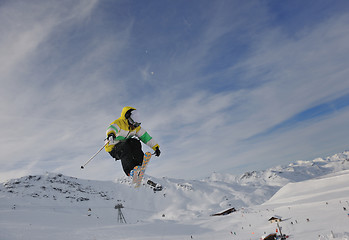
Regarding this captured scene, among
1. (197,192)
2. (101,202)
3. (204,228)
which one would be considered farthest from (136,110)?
(197,192)

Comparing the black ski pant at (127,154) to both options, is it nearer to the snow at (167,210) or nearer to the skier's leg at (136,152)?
the skier's leg at (136,152)

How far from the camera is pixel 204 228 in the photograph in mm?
41000

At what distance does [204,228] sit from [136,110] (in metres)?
40.5

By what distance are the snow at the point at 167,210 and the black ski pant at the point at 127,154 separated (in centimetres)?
2325

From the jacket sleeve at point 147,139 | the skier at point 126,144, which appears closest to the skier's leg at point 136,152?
the skier at point 126,144

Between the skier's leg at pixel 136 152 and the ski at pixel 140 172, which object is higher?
the skier's leg at pixel 136 152

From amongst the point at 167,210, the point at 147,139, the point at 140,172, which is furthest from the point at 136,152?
the point at 167,210

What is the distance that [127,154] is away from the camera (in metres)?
6.37

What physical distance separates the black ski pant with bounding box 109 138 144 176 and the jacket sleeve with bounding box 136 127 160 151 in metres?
0.71

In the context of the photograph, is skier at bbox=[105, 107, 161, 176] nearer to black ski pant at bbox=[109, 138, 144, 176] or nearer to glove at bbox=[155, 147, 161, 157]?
black ski pant at bbox=[109, 138, 144, 176]

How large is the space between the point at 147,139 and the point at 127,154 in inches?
44.2

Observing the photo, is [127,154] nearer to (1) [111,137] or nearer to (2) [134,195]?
(1) [111,137]

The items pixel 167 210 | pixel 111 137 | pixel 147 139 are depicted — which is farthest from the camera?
pixel 167 210

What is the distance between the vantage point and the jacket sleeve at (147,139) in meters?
7.20
